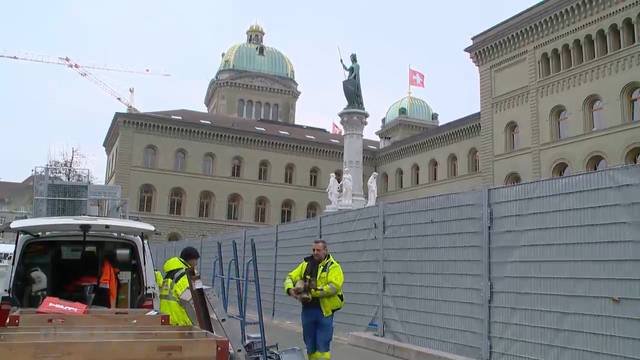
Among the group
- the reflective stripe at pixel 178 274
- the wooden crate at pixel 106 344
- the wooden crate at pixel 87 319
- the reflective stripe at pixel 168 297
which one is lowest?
the wooden crate at pixel 106 344

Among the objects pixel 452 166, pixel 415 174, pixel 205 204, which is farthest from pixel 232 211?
pixel 452 166

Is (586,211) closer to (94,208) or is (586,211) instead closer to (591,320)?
(591,320)

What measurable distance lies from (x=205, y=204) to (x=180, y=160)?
184 inches

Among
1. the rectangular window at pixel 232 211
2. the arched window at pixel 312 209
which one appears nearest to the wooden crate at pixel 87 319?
the rectangular window at pixel 232 211

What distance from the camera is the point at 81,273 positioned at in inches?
245

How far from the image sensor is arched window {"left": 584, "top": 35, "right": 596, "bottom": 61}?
109ft

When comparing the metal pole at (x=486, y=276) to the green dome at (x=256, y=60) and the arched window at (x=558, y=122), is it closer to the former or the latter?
the arched window at (x=558, y=122)

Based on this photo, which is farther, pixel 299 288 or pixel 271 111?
pixel 271 111

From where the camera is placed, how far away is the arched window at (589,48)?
33.4 m

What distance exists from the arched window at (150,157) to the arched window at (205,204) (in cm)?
520

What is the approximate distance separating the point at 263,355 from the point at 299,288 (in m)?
1.40

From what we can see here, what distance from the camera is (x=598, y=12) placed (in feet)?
107

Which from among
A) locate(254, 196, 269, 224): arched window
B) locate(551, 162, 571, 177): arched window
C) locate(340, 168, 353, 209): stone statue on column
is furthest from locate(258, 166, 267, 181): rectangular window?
locate(551, 162, 571, 177): arched window

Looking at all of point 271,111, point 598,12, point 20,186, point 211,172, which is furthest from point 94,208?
point 20,186
